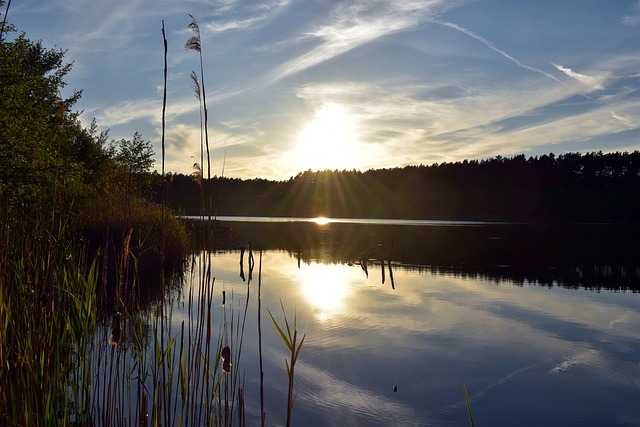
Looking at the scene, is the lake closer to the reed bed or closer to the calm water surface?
the calm water surface

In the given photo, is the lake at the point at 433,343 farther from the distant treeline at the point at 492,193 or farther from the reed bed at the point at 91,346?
the distant treeline at the point at 492,193

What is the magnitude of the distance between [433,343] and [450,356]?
0.91 m

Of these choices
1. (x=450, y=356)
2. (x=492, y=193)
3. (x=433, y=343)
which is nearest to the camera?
(x=450, y=356)

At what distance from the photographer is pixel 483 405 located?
709 cm

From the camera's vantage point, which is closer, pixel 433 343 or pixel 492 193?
pixel 433 343

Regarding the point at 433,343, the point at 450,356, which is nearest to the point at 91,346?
the point at 450,356

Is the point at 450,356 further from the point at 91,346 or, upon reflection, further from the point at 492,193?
the point at 492,193

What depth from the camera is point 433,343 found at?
1030 cm

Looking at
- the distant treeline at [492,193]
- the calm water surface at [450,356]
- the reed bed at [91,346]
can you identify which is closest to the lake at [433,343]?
the calm water surface at [450,356]

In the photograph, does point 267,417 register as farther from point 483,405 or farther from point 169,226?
point 169,226

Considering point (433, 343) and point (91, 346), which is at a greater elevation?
point (91, 346)

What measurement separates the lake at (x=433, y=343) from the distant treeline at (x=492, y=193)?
187 ft

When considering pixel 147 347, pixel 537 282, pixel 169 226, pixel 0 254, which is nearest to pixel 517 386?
pixel 147 347

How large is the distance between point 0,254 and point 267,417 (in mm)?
4068
